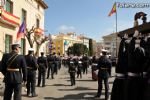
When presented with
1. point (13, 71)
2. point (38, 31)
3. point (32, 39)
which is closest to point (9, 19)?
point (32, 39)

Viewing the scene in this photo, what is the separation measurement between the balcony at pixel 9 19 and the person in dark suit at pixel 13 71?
15157 millimetres

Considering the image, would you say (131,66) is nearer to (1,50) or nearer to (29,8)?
(1,50)

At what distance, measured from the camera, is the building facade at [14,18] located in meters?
26.8

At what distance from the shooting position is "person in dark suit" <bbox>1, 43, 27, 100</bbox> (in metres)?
9.83

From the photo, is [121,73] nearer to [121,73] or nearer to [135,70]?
[121,73]

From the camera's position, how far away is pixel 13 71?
9.98 m

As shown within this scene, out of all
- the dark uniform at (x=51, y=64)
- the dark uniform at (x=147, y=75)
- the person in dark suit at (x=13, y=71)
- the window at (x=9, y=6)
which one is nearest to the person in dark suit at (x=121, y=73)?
the dark uniform at (x=147, y=75)

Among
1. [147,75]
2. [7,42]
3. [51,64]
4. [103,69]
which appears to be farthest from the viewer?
[7,42]

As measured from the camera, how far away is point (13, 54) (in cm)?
998

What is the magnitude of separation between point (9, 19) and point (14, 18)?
1583 mm

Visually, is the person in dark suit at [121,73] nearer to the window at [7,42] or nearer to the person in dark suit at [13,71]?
the person in dark suit at [13,71]

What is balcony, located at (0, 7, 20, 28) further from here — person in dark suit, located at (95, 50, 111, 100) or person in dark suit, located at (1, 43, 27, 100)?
person in dark suit, located at (1, 43, 27, 100)

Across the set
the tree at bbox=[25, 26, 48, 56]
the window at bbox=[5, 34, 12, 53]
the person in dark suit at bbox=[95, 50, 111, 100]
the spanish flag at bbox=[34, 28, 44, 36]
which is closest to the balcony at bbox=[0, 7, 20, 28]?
the window at bbox=[5, 34, 12, 53]

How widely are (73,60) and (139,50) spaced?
14705mm
